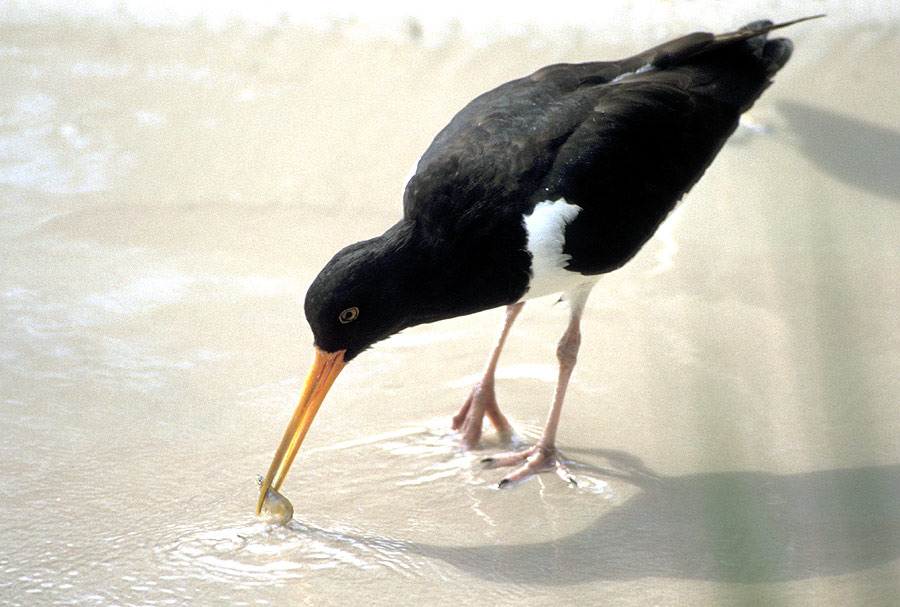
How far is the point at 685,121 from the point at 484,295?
125 centimetres

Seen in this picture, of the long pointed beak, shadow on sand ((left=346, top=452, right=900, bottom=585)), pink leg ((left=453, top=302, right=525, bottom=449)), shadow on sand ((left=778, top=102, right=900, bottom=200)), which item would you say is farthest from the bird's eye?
shadow on sand ((left=778, top=102, right=900, bottom=200))

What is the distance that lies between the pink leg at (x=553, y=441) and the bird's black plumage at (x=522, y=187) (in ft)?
1.21

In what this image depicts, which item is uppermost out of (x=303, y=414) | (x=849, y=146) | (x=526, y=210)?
(x=526, y=210)

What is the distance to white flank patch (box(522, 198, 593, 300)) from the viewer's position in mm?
3400

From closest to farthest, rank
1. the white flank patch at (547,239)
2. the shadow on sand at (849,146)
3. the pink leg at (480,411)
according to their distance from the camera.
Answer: the white flank patch at (547,239) < the pink leg at (480,411) < the shadow on sand at (849,146)

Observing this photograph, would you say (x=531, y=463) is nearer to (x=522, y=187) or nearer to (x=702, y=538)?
(x=702, y=538)

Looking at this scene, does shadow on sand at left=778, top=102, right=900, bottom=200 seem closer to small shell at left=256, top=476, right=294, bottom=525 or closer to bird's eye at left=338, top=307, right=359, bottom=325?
bird's eye at left=338, top=307, right=359, bottom=325

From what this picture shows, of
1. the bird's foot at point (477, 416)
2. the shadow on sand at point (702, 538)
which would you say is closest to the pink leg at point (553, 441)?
the bird's foot at point (477, 416)

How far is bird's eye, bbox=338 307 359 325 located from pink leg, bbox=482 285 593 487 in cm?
97

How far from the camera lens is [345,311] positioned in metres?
3.19

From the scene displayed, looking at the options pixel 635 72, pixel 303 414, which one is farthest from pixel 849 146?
pixel 303 414

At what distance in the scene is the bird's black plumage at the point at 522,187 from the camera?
330cm

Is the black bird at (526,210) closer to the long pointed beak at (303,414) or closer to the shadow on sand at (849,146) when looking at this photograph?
the long pointed beak at (303,414)

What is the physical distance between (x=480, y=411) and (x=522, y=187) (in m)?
1.06
